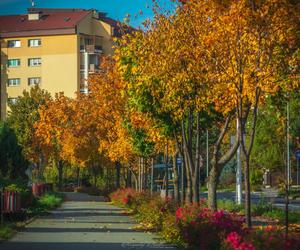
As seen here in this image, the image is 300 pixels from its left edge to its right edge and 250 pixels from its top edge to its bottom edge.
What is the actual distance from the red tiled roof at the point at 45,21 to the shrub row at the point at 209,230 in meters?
78.3

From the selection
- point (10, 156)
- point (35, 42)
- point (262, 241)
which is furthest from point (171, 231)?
point (35, 42)

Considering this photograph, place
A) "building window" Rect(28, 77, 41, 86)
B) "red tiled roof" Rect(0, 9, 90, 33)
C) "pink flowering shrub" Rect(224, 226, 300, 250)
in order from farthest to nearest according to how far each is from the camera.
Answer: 1. "building window" Rect(28, 77, 41, 86)
2. "red tiled roof" Rect(0, 9, 90, 33)
3. "pink flowering shrub" Rect(224, 226, 300, 250)

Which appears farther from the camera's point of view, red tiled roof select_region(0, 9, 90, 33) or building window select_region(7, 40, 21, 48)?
building window select_region(7, 40, 21, 48)

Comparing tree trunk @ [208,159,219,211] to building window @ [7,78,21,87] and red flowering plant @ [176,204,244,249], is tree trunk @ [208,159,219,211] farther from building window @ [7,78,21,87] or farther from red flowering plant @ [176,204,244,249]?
building window @ [7,78,21,87]

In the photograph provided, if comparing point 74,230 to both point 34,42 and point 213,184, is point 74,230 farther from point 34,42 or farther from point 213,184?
point 34,42

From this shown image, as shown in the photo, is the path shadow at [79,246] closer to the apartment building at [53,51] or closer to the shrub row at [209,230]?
the shrub row at [209,230]

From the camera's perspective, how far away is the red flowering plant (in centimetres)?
1521

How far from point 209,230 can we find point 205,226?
46cm

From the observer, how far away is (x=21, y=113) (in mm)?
73500

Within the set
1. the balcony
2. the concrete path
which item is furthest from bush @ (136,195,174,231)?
the balcony

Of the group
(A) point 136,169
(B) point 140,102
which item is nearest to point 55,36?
(A) point 136,169

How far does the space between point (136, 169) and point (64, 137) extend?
14.2 m

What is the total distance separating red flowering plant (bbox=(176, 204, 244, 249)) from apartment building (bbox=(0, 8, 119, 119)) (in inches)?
3268

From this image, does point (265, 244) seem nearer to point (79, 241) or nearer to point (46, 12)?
point (79, 241)
